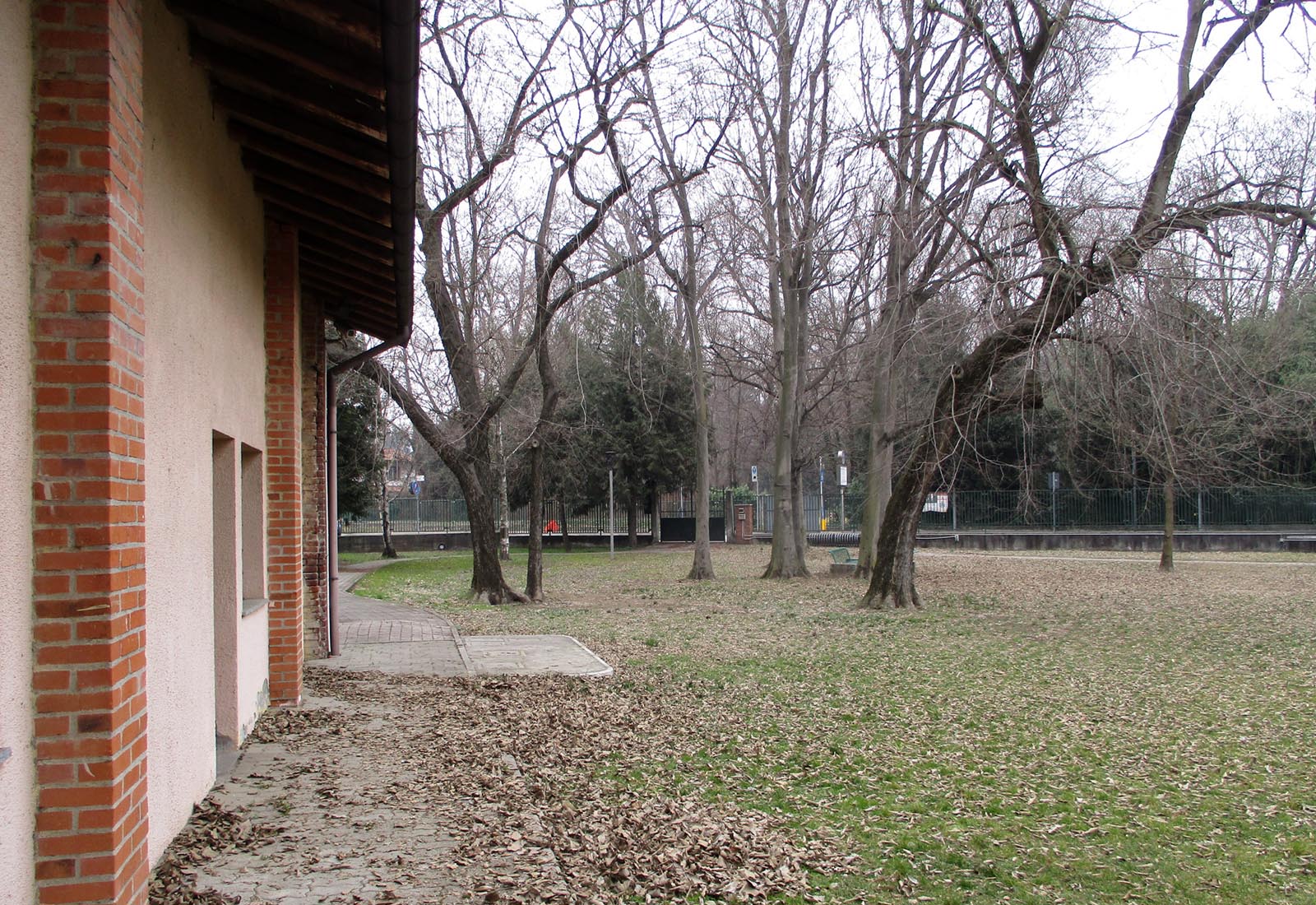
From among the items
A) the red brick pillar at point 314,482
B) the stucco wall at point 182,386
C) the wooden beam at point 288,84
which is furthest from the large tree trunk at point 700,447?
the wooden beam at point 288,84

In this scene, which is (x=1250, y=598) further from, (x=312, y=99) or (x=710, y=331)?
(x=312, y=99)

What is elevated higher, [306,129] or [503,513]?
[306,129]

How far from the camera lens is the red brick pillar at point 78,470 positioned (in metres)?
2.87

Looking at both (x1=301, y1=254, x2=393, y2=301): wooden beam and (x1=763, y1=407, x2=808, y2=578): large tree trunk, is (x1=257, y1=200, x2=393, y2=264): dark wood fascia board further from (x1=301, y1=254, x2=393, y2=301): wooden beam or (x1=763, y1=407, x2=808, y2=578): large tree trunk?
(x1=763, y1=407, x2=808, y2=578): large tree trunk

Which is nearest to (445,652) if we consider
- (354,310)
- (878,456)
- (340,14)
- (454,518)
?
(354,310)

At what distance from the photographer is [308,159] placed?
5766 millimetres

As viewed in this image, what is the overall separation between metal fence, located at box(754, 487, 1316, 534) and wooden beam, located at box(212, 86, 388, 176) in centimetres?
2785

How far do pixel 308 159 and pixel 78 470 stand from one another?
3326mm

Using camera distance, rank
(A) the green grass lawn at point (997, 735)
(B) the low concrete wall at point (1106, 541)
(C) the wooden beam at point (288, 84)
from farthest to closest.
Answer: (B) the low concrete wall at point (1106, 541) → (A) the green grass lawn at point (997, 735) → (C) the wooden beam at point (288, 84)

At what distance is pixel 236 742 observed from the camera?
6.37 metres

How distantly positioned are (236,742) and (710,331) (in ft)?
63.4

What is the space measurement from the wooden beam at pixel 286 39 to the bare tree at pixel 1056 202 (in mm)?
8927

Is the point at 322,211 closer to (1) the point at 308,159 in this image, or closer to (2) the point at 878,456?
(1) the point at 308,159

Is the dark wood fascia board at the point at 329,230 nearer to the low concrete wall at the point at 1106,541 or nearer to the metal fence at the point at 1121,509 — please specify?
the metal fence at the point at 1121,509
